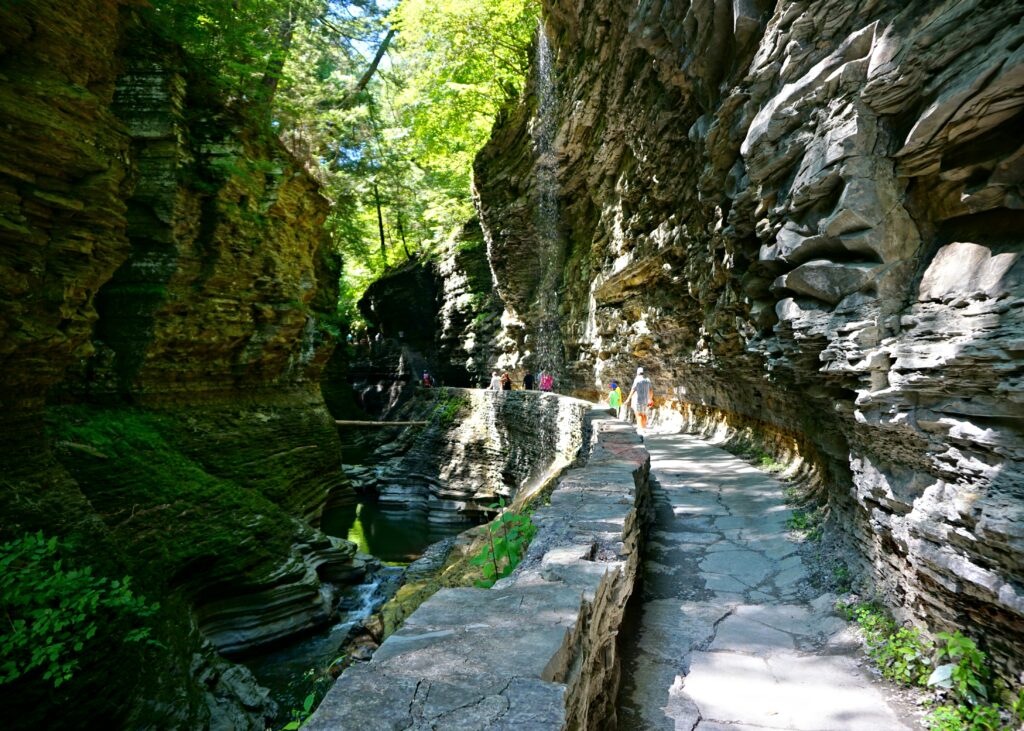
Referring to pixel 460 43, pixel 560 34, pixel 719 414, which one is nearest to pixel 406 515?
pixel 719 414

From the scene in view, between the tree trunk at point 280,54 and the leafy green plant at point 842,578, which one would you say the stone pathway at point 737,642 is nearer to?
the leafy green plant at point 842,578

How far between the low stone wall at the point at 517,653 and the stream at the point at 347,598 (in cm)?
604

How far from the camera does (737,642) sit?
3713 mm

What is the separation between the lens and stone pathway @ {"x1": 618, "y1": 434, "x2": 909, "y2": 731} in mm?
2916

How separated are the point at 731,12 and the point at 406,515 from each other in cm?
1837

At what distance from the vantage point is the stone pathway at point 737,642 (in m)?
2.92

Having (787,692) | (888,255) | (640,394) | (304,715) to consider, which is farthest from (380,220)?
(787,692)

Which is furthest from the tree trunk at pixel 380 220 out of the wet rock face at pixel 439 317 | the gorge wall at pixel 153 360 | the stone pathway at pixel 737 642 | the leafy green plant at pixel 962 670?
the leafy green plant at pixel 962 670

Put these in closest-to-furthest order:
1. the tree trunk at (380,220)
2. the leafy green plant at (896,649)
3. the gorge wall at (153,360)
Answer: the leafy green plant at (896,649) → the gorge wall at (153,360) → the tree trunk at (380,220)

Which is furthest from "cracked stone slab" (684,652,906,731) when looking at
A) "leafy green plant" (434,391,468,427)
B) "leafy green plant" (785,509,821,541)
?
"leafy green plant" (434,391,468,427)

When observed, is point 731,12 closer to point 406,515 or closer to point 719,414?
point 719,414

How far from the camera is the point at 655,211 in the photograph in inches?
453

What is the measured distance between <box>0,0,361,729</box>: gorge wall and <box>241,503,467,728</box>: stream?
0.42m

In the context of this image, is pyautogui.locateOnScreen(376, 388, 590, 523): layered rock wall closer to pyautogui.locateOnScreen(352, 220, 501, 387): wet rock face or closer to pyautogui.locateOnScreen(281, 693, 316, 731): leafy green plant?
pyautogui.locateOnScreen(352, 220, 501, 387): wet rock face
